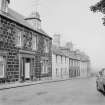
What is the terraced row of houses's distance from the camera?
1891 cm

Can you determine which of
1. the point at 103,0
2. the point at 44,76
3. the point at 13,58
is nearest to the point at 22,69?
the point at 13,58

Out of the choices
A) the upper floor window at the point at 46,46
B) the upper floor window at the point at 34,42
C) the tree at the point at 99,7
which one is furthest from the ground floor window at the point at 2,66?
the tree at the point at 99,7

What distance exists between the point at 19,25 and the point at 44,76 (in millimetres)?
10170

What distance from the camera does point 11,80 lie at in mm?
19844

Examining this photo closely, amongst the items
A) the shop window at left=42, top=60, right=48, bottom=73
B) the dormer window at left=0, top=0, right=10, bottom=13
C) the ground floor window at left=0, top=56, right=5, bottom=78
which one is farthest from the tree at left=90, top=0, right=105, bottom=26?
the shop window at left=42, top=60, right=48, bottom=73

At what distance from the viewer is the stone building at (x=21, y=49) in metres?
18.9

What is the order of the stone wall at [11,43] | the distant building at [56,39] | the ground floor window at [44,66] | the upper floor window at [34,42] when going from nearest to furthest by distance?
the stone wall at [11,43]
the upper floor window at [34,42]
the ground floor window at [44,66]
the distant building at [56,39]

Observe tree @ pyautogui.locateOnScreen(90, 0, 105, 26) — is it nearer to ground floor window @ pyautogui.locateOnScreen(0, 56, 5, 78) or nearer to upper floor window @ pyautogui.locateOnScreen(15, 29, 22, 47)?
ground floor window @ pyautogui.locateOnScreen(0, 56, 5, 78)

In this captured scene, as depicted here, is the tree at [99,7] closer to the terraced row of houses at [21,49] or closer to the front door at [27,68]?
the terraced row of houses at [21,49]

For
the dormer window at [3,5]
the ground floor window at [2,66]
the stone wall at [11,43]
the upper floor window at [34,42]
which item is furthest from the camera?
the upper floor window at [34,42]

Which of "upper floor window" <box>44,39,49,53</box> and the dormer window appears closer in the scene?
the dormer window

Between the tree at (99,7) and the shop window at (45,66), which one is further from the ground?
the tree at (99,7)

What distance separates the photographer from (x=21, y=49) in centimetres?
2189

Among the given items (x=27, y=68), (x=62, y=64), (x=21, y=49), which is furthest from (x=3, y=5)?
A: (x=62, y=64)
